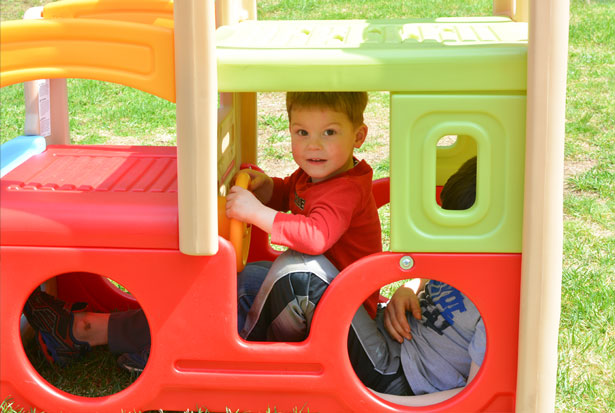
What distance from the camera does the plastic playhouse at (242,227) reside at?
6.00 ft

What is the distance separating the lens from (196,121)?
5.96ft

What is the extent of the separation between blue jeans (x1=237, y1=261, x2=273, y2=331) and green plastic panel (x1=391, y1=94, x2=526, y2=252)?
0.60 meters

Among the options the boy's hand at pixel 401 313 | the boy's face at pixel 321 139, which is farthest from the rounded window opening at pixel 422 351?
the boy's face at pixel 321 139

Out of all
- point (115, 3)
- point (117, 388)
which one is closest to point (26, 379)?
point (117, 388)

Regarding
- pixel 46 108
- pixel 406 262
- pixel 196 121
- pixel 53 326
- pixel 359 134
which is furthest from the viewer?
pixel 46 108

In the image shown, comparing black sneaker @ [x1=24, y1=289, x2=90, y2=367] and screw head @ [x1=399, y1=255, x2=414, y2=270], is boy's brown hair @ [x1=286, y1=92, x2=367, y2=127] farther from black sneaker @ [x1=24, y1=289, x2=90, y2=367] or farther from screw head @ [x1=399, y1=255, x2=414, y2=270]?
black sneaker @ [x1=24, y1=289, x2=90, y2=367]

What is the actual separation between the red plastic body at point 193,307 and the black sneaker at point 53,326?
373 millimetres

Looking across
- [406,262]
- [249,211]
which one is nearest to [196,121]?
[249,211]

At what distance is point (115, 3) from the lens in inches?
101

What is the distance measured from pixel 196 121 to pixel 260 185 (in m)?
0.72

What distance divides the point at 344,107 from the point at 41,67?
0.74 metres

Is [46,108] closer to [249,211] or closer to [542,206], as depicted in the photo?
[249,211]

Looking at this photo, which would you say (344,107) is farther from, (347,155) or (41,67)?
(41,67)

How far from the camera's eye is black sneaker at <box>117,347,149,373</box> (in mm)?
2367
